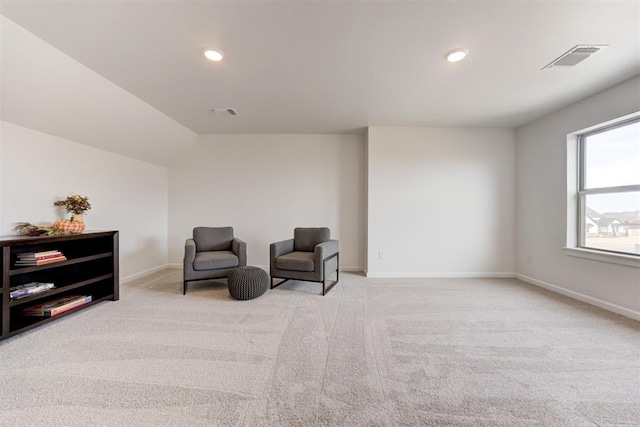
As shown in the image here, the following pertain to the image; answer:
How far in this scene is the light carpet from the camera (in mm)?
1338

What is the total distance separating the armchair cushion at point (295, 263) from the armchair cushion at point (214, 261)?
650 mm

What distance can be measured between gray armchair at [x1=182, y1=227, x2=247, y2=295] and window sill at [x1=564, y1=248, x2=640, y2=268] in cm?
428

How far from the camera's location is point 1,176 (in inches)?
94.8

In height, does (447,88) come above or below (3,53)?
above

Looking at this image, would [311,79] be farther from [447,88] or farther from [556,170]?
[556,170]

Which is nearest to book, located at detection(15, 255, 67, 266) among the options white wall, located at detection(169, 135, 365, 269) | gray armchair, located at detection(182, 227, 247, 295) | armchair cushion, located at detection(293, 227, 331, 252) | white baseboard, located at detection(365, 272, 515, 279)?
gray armchair, located at detection(182, 227, 247, 295)

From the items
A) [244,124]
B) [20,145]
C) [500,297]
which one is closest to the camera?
[20,145]

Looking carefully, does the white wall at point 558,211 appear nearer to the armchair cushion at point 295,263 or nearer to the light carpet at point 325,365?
the light carpet at point 325,365

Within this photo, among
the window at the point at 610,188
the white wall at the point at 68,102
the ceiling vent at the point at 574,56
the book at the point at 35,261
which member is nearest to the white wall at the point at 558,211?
the window at the point at 610,188

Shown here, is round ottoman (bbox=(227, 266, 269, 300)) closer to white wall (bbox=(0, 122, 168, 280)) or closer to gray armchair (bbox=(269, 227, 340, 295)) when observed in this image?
gray armchair (bbox=(269, 227, 340, 295))

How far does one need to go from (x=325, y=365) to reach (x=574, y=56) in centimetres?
330

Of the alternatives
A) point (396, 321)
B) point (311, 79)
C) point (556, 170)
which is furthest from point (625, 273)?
point (311, 79)

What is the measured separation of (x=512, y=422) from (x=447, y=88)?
9.56ft

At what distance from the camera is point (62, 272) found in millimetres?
2828
